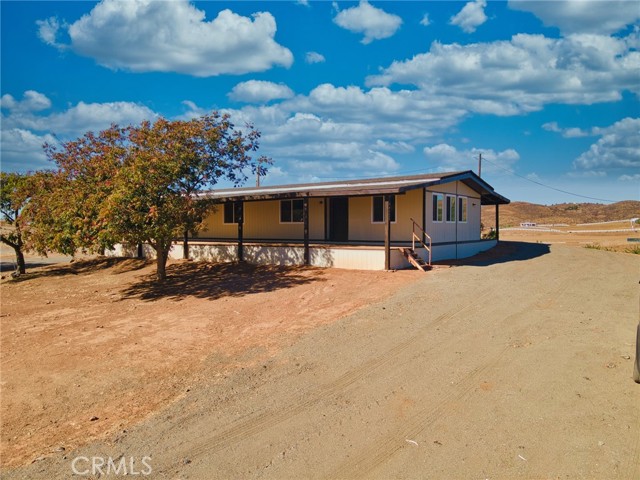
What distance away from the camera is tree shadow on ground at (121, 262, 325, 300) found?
13961mm

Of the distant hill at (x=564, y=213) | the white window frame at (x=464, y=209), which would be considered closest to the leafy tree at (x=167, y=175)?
the white window frame at (x=464, y=209)

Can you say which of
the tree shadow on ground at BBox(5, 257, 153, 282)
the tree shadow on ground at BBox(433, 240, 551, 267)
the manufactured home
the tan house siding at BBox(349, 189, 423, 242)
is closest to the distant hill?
the tree shadow on ground at BBox(433, 240, 551, 267)

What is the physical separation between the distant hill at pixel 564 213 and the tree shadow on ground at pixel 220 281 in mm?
52174

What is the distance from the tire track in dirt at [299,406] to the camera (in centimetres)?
474

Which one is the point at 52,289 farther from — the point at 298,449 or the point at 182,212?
the point at 298,449

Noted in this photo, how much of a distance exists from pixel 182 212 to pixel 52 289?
7.39m

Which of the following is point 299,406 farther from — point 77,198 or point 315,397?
point 77,198

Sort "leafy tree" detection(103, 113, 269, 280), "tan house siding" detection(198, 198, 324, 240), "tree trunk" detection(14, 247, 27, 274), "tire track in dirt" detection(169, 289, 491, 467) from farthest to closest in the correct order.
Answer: "tree trunk" detection(14, 247, 27, 274) → "tan house siding" detection(198, 198, 324, 240) → "leafy tree" detection(103, 113, 269, 280) → "tire track in dirt" detection(169, 289, 491, 467)

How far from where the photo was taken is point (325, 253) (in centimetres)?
1653

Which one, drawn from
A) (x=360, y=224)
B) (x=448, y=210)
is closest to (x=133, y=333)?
(x=360, y=224)

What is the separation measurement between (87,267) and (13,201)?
182 inches

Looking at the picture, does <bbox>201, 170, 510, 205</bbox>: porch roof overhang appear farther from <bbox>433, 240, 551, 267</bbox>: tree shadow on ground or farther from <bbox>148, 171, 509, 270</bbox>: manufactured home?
<bbox>433, 240, 551, 267</bbox>: tree shadow on ground

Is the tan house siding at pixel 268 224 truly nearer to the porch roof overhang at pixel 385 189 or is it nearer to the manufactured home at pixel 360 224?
the manufactured home at pixel 360 224

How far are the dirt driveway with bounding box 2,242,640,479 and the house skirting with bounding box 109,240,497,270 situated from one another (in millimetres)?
5960
